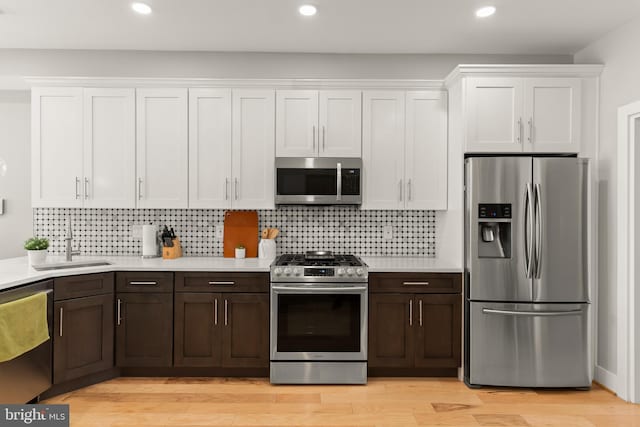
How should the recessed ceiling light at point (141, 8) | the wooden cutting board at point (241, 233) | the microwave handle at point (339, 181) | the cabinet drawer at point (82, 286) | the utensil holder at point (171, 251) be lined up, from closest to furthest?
the recessed ceiling light at point (141, 8) < the cabinet drawer at point (82, 286) < the microwave handle at point (339, 181) < the utensil holder at point (171, 251) < the wooden cutting board at point (241, 233)

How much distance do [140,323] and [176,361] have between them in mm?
403

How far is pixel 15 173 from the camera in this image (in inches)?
169

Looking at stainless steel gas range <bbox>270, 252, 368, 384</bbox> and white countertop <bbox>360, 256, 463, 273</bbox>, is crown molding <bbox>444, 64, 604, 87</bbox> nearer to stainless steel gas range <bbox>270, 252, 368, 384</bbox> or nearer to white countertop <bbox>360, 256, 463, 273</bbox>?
white countertop <bbox>360, 256, 463, 273</bbox>

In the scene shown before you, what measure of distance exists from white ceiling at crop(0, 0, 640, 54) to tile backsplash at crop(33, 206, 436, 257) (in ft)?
4.75

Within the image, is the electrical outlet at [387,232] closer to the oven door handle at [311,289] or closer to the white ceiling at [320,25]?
the oven door handle at [311,289]

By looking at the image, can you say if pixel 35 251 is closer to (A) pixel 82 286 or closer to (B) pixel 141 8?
(A) pixel 82 286

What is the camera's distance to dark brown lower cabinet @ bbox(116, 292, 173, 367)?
3.52m

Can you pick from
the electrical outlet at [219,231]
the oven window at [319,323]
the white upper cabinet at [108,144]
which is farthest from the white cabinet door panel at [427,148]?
the white upper cabinet at [108,144]

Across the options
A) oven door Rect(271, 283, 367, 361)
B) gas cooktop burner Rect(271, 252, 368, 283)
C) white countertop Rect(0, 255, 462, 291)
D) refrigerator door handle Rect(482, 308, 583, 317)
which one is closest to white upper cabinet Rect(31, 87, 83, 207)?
white countertop Rect(0, 255, 462, 291)

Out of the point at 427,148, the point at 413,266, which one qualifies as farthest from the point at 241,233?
the point at 427,148

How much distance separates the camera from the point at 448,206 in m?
3.87

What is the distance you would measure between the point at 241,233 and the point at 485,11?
8.70 ft

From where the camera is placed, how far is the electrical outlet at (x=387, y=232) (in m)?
4.24

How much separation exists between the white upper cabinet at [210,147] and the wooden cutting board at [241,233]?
33 cm
